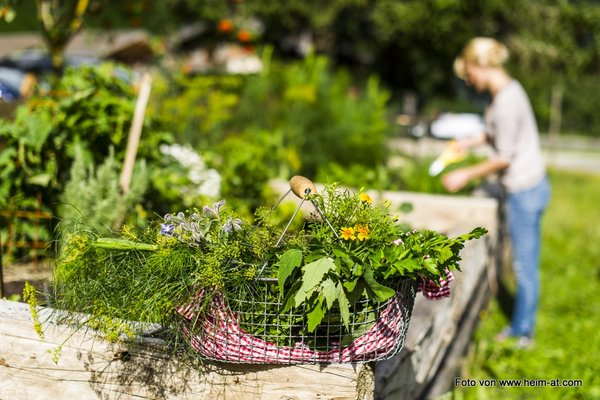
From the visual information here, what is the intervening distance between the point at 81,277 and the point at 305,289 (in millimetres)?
659

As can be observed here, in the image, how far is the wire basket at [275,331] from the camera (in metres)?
1.75

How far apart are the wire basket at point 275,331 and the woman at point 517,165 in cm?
227

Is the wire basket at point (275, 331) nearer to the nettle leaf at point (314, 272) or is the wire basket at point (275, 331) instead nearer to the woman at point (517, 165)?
the nettle leaf at point (314, 272)

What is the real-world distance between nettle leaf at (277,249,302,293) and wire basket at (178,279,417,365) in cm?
9

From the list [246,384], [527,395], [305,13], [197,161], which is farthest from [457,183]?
[305,13]

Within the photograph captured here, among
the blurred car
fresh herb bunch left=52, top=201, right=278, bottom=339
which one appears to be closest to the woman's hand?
fresh herb bunch left=52, top=201, right=278, bottom=339

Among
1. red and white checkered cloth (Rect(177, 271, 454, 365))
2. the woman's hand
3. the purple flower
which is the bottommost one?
red and white checkered cloth (Rect(177, 271, 454, 365))

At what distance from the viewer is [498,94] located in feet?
13.0

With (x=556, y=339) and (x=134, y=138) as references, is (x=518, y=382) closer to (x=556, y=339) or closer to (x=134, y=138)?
(x=556, y=339)

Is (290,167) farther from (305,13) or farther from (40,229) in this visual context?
(305,13)

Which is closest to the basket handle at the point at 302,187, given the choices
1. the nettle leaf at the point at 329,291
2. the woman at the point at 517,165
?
the nettle leaf at the point at 329,291

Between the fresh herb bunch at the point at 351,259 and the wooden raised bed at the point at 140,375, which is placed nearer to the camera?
the fresh herb bunch at the point at 351,259

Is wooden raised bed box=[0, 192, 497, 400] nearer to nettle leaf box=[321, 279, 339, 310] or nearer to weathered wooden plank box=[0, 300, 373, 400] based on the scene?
weathered wooden plank box=[0, 300, 373, 400]

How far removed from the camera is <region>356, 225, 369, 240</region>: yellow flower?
176 centimetres
